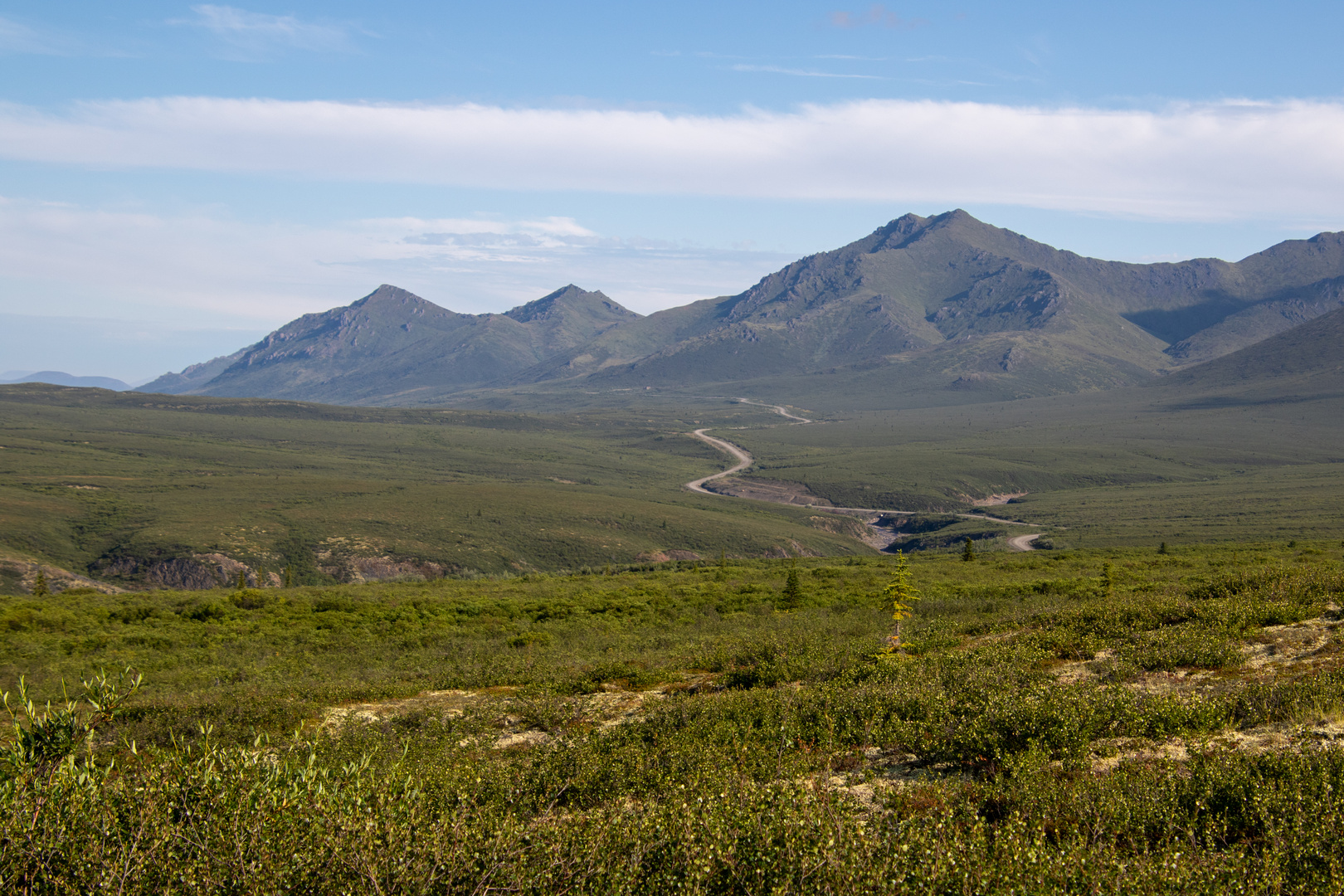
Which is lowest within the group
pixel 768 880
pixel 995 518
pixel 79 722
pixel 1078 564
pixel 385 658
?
pixel 995 518

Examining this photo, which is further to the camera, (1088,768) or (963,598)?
(963,598)

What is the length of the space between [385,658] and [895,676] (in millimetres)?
16517

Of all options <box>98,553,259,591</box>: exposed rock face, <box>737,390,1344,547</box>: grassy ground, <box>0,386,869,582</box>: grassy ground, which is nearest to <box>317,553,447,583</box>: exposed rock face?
<box>0,386,869,582</box>: grassy ground

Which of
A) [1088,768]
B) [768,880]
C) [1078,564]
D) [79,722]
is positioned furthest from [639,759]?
[1078,564]

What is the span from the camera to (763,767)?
32.8 ft

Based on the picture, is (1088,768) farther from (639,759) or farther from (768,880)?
(639,759)

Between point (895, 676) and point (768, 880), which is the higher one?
point (768, 880)

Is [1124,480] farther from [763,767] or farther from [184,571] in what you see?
[763,767]

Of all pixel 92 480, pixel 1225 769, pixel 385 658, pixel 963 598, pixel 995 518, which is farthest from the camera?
pixel 995 518

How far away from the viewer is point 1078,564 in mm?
46719

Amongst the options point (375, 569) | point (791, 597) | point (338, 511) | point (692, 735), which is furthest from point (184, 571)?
point (692, 735)

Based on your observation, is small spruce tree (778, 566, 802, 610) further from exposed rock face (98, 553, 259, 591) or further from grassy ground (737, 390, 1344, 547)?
grassy ground (737, 390, 1344, 547)

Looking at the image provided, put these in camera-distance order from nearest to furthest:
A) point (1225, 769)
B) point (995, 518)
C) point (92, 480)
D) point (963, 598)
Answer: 1. point (1225, 769)
2. point (963, 598)
3. point (92, 480)
4. point (995, 518)

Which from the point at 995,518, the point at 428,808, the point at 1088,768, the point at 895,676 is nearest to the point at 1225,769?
the point at 1088,768
